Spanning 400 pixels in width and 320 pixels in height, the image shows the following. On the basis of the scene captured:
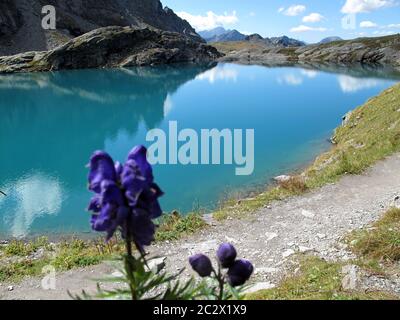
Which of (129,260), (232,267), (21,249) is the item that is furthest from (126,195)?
(21,249)

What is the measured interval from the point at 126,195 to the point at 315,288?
307 inches

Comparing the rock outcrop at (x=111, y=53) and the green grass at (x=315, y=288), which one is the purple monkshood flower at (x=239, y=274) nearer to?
the green grass at (x=315, y=288)

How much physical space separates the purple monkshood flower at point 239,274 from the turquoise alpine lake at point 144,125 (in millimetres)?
18548

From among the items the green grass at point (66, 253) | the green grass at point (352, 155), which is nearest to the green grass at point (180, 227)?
the green grass at point (66, 253)

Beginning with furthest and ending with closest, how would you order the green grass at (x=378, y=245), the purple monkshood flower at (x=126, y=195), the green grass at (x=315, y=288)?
the green grass at (x=378, y=245) → the green grass at (x=315, y=288) → the purple monkshood flower at (x=126, y=195)

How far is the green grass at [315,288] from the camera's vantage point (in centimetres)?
905

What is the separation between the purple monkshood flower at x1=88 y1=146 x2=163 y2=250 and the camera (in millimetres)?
3234

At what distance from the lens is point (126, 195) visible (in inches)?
127

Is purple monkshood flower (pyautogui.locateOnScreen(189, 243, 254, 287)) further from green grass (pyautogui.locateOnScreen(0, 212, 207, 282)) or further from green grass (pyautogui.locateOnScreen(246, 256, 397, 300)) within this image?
green grass (pyautogui.locateOnScreen(0, 212, 207, 282))

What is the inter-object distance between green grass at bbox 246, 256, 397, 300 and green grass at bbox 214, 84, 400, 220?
241 inches

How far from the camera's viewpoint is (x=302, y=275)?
1115cm

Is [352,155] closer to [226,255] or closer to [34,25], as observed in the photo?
[226,255]
